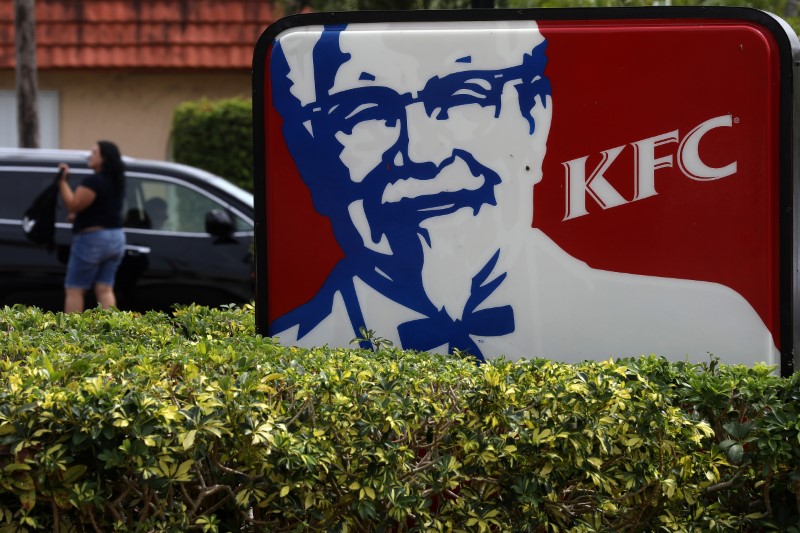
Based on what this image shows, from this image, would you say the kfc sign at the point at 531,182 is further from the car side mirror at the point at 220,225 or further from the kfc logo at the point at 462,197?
the car side mirror at the point at 220,225

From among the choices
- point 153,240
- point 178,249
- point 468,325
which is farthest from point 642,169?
point 153,240

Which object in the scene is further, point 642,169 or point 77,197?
point 77,197

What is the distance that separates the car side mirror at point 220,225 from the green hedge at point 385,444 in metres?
6.51

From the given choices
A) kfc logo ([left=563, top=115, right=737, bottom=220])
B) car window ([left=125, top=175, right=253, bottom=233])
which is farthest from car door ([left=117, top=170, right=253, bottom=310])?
kfc logo ([left=563, top=115, right=737, bottom=220])

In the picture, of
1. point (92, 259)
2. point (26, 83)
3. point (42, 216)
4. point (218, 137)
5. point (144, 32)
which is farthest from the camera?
point (144, 32)

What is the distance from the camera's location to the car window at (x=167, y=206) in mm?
10555

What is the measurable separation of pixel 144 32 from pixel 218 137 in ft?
6.05

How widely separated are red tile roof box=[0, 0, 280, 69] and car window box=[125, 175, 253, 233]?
6.73 meters

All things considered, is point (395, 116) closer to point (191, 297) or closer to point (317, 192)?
point (317, 192)

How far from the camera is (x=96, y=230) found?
9844 mm

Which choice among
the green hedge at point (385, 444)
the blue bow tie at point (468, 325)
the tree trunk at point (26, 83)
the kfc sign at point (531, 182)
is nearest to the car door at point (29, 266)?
the tree trunk at point (26, 83)

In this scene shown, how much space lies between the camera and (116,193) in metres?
10.0

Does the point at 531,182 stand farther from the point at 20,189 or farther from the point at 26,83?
the point at 26,83

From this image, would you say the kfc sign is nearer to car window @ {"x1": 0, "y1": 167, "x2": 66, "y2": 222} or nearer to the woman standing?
the woman standing
